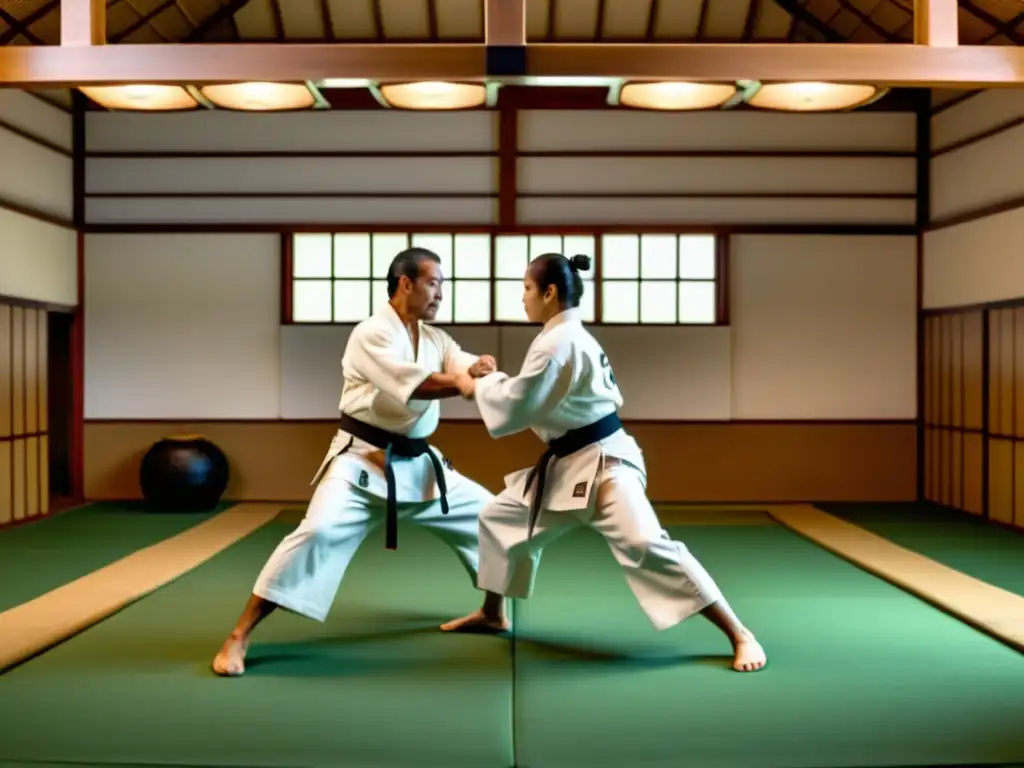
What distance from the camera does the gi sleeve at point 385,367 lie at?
3.24 metres

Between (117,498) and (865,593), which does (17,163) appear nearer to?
(117,498)

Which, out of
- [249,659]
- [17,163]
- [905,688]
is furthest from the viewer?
[17,163]

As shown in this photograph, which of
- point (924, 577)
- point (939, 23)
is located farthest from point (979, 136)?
point (939, 23)

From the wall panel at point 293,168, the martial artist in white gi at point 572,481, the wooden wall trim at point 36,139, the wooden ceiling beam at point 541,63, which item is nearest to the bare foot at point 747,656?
the martial artist in white gi at point 572,481

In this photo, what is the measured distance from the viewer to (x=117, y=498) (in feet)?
24.7

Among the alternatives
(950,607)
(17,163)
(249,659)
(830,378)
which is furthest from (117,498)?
(950,607)

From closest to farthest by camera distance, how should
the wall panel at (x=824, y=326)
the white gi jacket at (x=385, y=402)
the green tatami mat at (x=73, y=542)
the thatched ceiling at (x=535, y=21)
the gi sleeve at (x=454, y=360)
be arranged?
the white gi jacket at (x=385, y=402)
the gi sleeve at (x=454, y=360)
the green tatami mat at (x=73, y=542)
the thatched ceiling at (x=535, y=21)
the wall panel at (x=824, y=326)

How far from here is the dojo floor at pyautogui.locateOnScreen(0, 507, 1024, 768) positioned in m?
2.52

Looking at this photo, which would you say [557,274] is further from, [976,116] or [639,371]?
[976,116]

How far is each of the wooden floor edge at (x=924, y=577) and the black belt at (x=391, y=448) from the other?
6.80ft

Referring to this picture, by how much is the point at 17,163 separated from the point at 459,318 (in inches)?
121

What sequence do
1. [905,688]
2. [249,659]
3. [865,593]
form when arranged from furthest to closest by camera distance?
[865,593] < [249,659] < [905,688]

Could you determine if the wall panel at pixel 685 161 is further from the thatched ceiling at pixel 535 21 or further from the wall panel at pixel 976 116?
the thatched ceiling at pixel 535 21

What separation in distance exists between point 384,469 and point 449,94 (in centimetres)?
131
